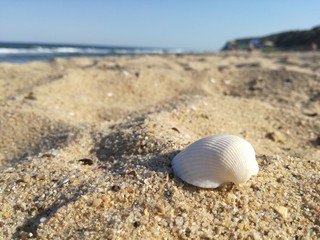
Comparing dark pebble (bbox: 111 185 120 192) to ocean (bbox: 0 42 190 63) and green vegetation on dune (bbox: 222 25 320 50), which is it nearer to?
ocean (bbox: 0 42 190 63)

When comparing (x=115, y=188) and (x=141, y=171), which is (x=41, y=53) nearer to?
(x=141, y=171)

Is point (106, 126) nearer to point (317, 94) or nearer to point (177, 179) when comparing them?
point (177, 179)

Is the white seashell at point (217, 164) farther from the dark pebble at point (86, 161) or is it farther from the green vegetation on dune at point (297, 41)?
the green vegetation on dune at point (297, 41)

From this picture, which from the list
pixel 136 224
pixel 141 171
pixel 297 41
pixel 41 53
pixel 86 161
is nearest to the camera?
pixel 136 224

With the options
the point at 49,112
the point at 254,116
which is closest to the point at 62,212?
the point at 49,112

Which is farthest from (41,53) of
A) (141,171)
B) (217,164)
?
(217,164)
